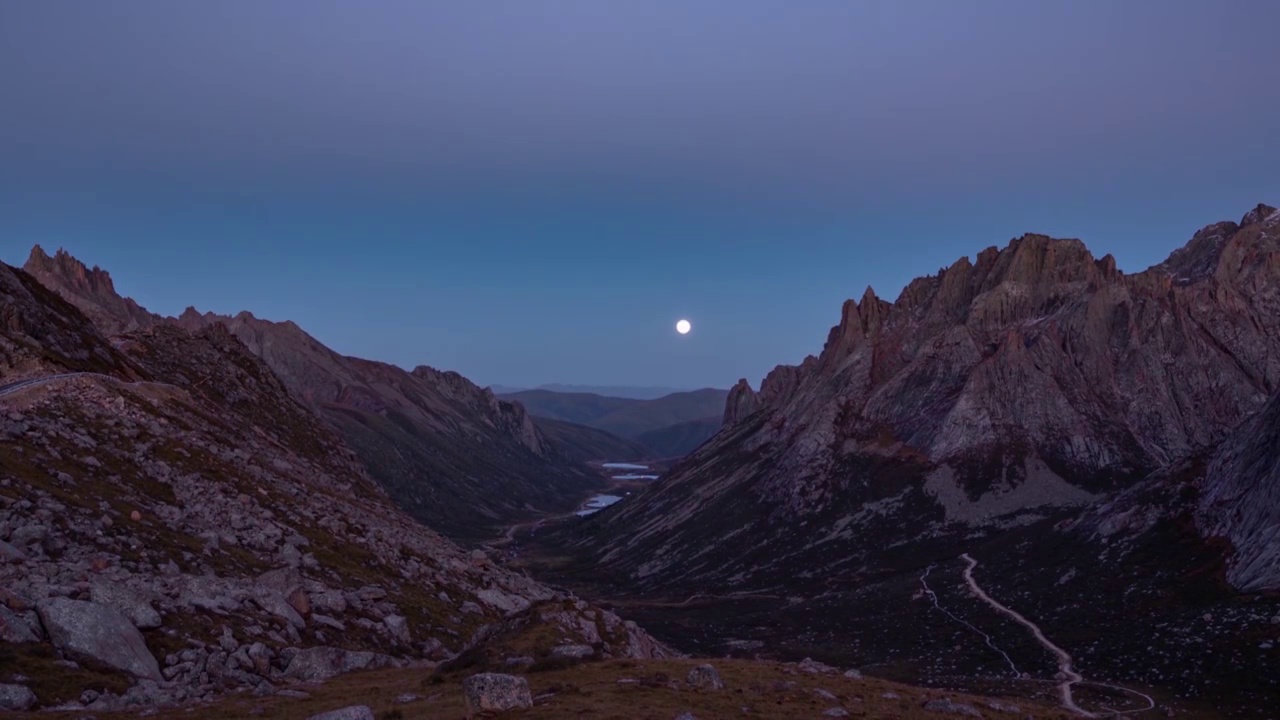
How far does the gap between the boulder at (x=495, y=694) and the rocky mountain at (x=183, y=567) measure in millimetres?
9240

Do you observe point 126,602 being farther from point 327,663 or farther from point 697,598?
point 697,598

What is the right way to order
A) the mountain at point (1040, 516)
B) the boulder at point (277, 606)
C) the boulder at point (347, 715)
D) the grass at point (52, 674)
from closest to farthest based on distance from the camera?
1. the boulder at point (347, 715)
2. the grass at point (52, 674)
3. the boulder at point (277, 606)
4. the mountain at point (1040, 516)

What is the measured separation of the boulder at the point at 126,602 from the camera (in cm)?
3556

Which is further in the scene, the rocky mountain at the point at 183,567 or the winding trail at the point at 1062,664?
the winding trail at the point at 1062,664

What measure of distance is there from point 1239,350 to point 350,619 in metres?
206

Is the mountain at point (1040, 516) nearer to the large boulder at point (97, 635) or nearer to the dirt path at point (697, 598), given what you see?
the dirt path at point (697, 598)

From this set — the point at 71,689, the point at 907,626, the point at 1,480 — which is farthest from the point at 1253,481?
the point at 1,480

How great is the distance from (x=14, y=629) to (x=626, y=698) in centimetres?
2448

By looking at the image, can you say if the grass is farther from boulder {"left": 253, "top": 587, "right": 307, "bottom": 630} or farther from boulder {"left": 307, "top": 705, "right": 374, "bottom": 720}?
boulder {"left": 253, "top": 587, "right": 307, "bottom": 630}

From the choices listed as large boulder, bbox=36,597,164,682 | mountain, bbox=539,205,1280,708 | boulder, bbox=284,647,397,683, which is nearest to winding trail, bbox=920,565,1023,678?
mountain, bbox=539,205,1280,708

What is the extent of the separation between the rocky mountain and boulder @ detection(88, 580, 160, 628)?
0.08m

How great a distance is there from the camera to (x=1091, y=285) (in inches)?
7820

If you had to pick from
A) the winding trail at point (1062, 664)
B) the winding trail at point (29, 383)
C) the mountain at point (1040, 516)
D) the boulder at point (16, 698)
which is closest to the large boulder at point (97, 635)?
the boulder at point (16, 698)

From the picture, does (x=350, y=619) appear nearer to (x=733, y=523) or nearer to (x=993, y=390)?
(x=733, y=523)
